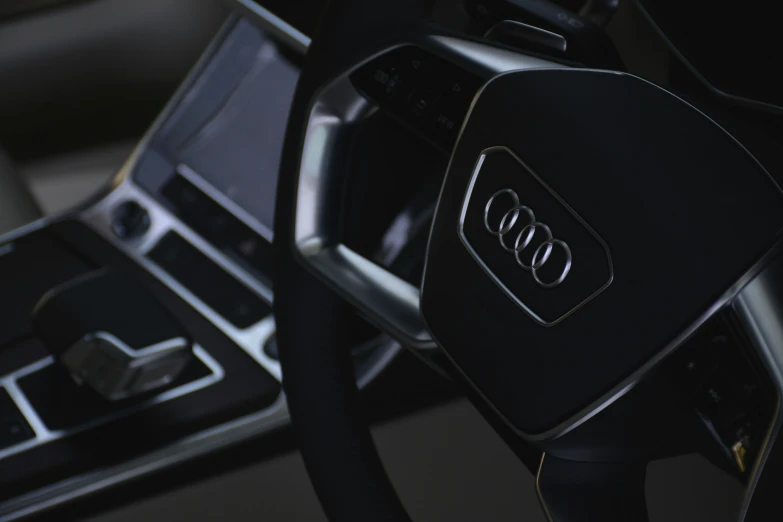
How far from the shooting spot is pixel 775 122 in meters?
0.55

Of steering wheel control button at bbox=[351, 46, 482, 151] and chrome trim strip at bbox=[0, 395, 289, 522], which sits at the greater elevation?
steering wheel control button at bbox=[351, 46, 482, 151]

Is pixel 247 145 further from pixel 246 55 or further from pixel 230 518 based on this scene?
pixel 230 518

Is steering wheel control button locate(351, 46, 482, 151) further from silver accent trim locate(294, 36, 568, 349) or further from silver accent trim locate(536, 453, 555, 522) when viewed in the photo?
silver accent trim locate(536, 453, 555, 522)

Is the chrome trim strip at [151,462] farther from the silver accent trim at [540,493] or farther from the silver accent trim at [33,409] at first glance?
the silver accent trim at [540,493]

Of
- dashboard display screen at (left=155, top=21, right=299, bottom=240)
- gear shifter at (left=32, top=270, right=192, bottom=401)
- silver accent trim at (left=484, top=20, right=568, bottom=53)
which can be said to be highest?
silver accent trim at (left=484, top=20, right=568, bottom=53)

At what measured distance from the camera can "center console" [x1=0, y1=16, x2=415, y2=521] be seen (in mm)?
847

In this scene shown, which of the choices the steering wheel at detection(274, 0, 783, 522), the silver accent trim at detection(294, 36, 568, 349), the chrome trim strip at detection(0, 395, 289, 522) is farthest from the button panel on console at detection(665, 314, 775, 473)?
the chrome trim strip at detection(0, 395, 289, 522)

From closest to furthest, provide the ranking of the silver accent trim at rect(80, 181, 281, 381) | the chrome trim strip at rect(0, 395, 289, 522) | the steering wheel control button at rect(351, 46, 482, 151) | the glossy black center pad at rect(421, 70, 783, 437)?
the glossy black center pad at rect(421, 70, 783, 437) < the steering wheel control button at rect(351, 46, 482, 151) < the chrome trim strip at rect(0, 395, 289, 522) < the silver accent trim at rect(80, 181, 281, 381)

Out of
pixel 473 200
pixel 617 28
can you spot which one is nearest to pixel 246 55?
pixel 617 28

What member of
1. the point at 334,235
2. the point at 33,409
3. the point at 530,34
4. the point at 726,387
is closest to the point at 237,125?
the point at 33,409

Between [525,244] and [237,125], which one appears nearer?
[525,244]

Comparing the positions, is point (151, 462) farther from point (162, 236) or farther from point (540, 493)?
point (540, 493)

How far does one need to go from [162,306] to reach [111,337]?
0.23ft

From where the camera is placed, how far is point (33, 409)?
880 millimetres
